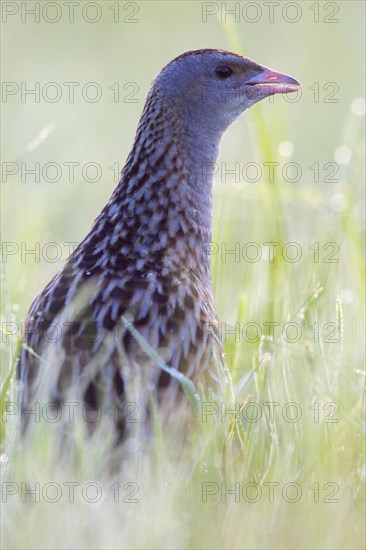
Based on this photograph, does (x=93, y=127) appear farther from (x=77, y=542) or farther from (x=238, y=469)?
(x=77, y=542)

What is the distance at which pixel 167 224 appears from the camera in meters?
4.23

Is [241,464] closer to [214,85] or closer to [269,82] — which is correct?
[214,85]

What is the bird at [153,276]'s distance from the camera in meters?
3.60

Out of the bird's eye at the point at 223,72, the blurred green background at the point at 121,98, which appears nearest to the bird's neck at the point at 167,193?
the bird's eye at the point at 223,72

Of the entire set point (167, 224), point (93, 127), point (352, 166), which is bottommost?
point (167, 224)

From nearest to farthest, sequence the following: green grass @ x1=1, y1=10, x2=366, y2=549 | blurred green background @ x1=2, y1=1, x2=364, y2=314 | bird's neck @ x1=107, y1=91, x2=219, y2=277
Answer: green grass @ x1=1, y1=10, x2=366, y2=549 → bird's neck @ x1=107, y1=91, x2=219, y2=277 → blurred green background @ x1=2, y1=1, x2=364, y2=314

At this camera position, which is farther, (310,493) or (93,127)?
(93,127)

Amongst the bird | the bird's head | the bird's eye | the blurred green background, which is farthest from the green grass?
the blurred green background

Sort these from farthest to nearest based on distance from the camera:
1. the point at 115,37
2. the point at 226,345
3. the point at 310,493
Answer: the point at 115,37 < the point at 226,345 < the point at 310,493

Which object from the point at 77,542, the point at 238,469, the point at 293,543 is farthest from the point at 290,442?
the point at 77,542

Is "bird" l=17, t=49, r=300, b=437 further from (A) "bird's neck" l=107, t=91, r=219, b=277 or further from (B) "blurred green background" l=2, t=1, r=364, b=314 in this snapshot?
(B) "blurred green background" l=2, t=1, r=364, b=314

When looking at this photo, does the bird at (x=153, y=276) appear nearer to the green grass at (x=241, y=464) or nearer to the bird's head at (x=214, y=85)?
the bird's head at (x=214, y=85)

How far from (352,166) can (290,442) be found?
1.74 meters

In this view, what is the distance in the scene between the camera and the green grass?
3021mm
